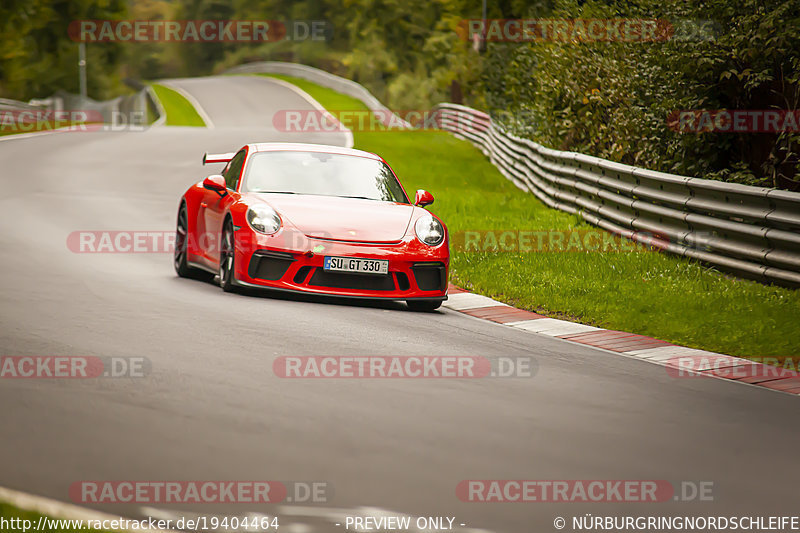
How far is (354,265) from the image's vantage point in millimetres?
9797

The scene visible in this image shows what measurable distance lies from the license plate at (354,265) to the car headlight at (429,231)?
0.59 meters

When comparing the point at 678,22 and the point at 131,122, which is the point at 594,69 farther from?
the point at 131,122

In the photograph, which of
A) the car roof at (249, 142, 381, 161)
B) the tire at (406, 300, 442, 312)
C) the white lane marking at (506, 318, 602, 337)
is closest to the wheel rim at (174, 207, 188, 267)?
the car roof at (249, 142, 381, 161)

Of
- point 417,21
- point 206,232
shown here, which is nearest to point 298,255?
point 206,232

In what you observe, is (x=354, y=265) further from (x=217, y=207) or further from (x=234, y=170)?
(x=234, y=170)

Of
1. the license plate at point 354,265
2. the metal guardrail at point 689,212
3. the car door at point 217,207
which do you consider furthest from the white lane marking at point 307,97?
the license plate at point 354,265

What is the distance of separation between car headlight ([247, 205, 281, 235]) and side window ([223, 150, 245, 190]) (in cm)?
111

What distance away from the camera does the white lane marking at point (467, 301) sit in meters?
10.7

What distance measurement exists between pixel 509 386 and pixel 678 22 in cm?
971

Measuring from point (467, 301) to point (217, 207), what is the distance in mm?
2565

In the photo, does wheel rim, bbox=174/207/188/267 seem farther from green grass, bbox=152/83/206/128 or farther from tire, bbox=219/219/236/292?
green grass, bbox=152/83/206/128

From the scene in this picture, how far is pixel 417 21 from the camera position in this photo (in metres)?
81.2

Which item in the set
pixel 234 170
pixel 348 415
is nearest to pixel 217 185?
pixel 234 170

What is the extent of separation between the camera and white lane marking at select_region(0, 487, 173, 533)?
430cm
